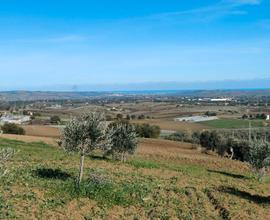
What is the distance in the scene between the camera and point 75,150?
31.8 metres

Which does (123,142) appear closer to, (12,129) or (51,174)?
(51,174)

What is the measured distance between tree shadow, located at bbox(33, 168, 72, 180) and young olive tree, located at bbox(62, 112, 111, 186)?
94.4 inches

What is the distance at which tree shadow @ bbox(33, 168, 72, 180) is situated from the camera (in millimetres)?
32759

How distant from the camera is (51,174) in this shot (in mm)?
33625

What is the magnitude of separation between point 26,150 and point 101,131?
71.1 feet

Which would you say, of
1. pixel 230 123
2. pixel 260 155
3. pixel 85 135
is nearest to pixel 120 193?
pixel 85 135

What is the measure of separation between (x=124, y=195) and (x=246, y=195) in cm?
1135

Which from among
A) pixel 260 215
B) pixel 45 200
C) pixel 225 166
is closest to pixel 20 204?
pixel 45 200

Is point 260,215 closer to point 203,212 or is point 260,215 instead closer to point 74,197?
point 203,212

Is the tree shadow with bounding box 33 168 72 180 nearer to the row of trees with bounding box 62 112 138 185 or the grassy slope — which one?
the grassy slope

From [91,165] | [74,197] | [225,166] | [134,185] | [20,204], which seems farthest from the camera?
[225,166]

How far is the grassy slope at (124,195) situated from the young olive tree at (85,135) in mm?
2350

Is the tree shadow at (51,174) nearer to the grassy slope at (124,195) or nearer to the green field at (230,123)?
the grassy slope at (124,195)

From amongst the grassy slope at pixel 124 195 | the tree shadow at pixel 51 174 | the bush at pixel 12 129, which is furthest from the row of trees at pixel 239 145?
the bush at pixel 12 129
